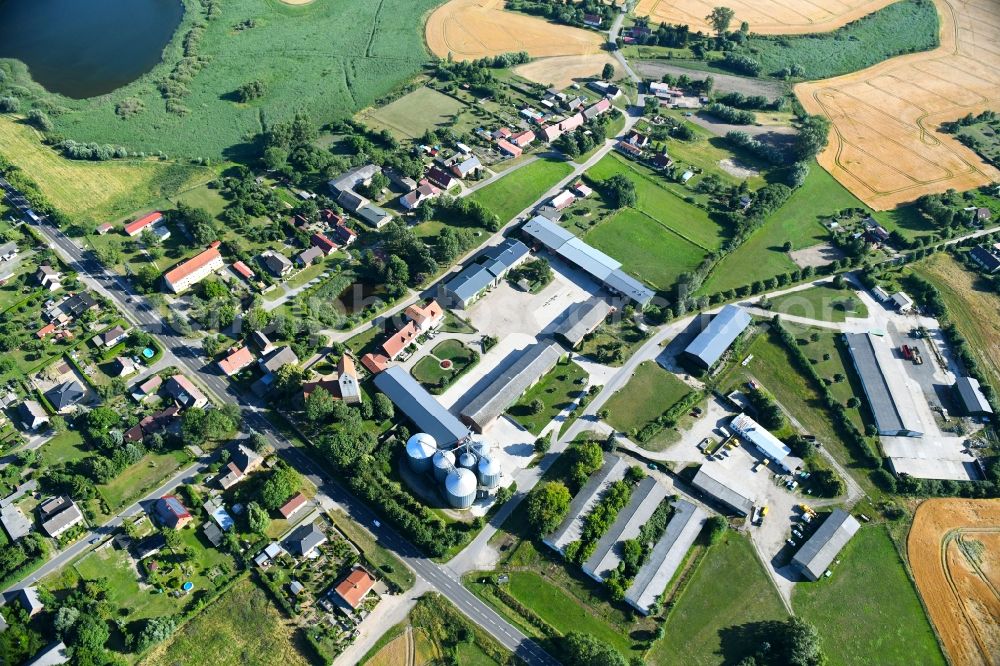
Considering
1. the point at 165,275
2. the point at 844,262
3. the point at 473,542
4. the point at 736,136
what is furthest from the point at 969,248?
the point at 165,275

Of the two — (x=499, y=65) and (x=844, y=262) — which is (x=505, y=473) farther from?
(x=499, y=65)

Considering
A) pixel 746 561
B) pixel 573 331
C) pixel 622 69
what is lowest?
pixel 746 561

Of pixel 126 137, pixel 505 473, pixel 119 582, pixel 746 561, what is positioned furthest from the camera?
pixel 126 137

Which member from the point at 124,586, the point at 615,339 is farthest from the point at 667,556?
the point at 124,586

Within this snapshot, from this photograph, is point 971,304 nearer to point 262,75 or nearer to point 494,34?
point 494,34

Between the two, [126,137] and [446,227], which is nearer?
[446,227]

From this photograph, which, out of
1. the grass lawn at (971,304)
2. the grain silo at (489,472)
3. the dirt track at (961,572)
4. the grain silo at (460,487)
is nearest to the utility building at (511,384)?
the grain silo at (489,472)
